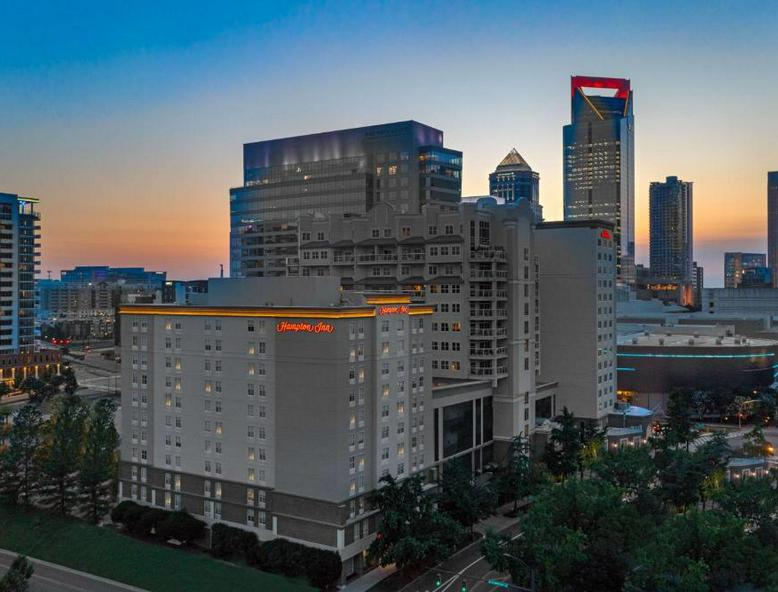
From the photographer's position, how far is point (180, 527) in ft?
251

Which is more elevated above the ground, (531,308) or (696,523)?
(531,308)

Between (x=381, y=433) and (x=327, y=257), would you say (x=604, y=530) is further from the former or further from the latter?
(x=327, y=257)

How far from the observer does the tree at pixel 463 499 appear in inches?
3100

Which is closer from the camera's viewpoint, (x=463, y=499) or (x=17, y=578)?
(x=17, y=578)

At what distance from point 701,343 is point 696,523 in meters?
116

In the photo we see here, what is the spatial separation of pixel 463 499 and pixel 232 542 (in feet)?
82.3

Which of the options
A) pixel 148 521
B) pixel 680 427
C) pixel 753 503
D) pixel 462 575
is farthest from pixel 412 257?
pixel 753 503

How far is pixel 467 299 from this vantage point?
101750 millimetres

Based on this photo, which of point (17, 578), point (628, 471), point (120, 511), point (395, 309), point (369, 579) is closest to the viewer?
point (17, 578)

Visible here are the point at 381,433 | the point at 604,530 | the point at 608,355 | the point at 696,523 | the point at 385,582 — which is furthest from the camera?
the point at 608,355

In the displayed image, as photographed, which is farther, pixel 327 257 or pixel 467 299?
pixel 327 257

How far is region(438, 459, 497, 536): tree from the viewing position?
3100 inches

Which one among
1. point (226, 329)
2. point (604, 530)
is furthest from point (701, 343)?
point (226, 329)

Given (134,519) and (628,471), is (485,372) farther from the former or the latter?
(134,519)
